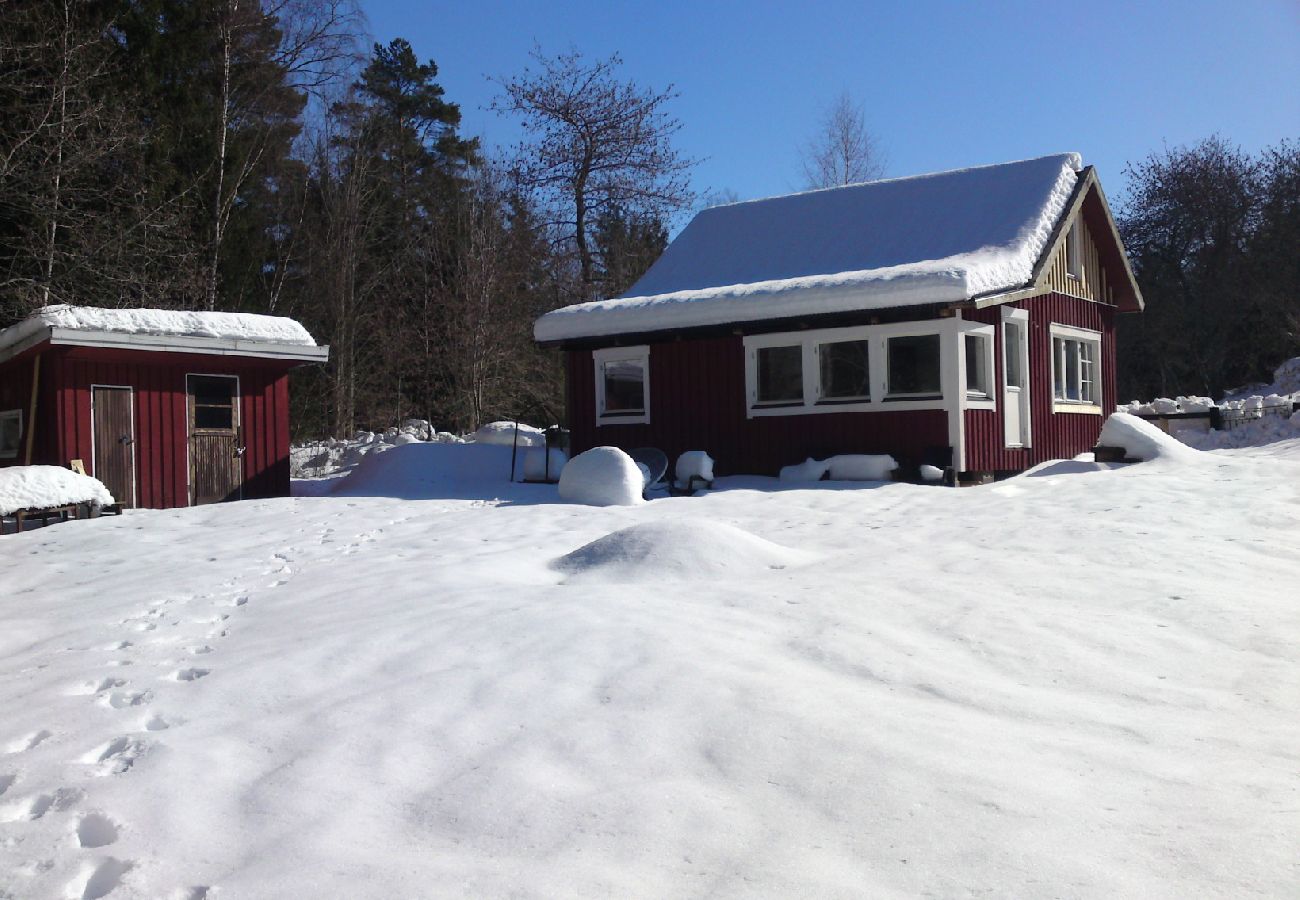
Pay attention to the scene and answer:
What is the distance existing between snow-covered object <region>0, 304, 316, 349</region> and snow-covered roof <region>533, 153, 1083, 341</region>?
4.16 m

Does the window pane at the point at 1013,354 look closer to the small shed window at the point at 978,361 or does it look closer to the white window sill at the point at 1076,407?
the small shed window at the point at 978,361

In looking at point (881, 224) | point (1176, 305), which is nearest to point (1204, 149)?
point (1176, 305)

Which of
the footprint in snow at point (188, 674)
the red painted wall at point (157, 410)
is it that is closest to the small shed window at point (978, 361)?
the red painted wall at point (157, 410)

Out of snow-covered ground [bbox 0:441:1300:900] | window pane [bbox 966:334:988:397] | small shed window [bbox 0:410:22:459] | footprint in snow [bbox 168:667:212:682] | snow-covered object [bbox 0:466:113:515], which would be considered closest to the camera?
snow-covered ground [bbox 0:441:1300:900]

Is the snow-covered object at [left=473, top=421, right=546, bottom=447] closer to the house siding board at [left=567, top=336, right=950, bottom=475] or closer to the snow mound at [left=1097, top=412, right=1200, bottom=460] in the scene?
the house siding board at [left=567, top=336, right=950, bottom=475]

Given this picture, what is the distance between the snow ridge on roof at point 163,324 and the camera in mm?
13844

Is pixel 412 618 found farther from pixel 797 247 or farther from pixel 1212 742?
pixel 797 247

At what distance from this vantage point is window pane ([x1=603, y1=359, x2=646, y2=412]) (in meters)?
17.0

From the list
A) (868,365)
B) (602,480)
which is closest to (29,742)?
(602,480)

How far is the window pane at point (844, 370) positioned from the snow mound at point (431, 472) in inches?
197

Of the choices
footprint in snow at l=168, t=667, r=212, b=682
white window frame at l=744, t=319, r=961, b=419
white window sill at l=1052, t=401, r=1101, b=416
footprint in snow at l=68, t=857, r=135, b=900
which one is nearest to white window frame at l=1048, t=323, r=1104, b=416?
white window sill at l=1052, t=401, r=1101, b=416

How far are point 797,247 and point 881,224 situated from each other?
1.51 meters

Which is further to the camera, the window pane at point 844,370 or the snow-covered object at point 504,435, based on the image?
the snow-covered object at point 504,435

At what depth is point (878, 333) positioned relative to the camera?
14555mm
